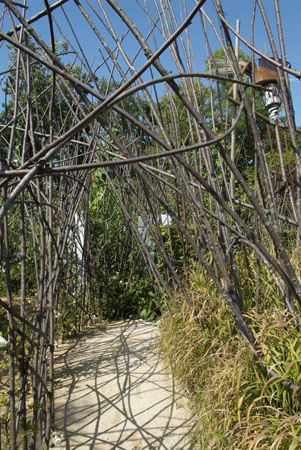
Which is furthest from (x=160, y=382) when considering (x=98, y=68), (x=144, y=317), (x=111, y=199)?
(x=111, y=199)

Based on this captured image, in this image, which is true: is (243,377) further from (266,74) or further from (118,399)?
(266,74)

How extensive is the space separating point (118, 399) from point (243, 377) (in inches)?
28.0

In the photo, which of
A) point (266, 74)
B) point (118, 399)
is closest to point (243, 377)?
point (118, 399)

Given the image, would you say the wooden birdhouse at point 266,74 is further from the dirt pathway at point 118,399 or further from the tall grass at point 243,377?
the dirt pathway at point 118,399

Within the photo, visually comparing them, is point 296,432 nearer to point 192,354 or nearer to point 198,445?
point 198,445

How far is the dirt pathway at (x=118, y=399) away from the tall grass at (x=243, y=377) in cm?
13

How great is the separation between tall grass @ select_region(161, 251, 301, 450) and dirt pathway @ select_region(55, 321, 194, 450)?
128 mm

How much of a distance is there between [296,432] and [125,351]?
1494 mm

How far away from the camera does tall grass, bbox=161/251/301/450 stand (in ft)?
4.34

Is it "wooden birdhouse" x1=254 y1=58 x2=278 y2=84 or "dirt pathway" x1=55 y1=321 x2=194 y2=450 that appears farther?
"wooden birdhouse" x1=254 y1=58 x2=278 y2=84

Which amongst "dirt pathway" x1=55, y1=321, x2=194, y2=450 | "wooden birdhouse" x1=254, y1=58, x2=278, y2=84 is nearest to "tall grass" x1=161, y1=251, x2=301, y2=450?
"dirt pathway" x1=55, y1=321, x2=194, y2=450

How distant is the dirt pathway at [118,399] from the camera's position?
63.1 inches

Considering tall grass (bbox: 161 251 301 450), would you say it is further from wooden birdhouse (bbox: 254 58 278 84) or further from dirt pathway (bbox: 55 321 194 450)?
wooden birdhouse (bbox: 254 58 278 84)

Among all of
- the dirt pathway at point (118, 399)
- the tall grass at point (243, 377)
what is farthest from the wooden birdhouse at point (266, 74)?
the dirt pathway at point (118, 399)
